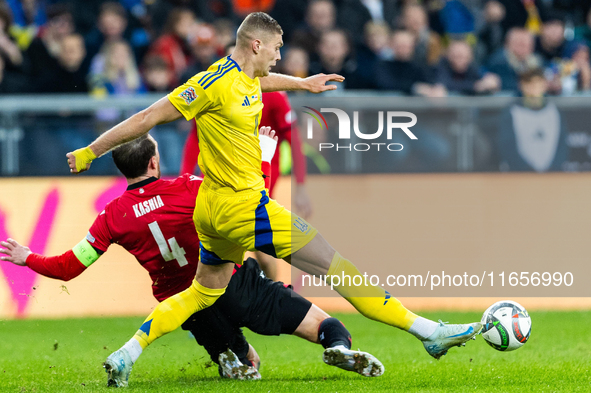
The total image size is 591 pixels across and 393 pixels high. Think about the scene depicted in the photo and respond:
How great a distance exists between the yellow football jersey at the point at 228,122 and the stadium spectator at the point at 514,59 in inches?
266

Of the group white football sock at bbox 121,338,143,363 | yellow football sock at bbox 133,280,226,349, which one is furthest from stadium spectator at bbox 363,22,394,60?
white football sock at bbox 121,338,143,363

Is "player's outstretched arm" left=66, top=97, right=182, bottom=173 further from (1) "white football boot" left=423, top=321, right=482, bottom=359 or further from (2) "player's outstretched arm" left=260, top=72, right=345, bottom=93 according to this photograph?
(1) "white football boot" left=423, top=321, right=482, bottom=359

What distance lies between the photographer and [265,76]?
17.8 feet

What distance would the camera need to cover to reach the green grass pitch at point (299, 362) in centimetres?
535

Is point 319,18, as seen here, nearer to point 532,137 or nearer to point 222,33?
point 222,33

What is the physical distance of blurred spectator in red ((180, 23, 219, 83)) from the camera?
10711mm

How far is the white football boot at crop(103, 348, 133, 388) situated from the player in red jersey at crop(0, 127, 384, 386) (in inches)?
0.6

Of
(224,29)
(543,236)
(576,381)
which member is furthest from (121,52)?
(576,381)

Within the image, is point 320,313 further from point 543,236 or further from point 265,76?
point 543,236

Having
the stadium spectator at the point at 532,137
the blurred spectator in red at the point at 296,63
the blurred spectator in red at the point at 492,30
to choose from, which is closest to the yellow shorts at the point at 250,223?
the stadium spectator at the point at 532,137

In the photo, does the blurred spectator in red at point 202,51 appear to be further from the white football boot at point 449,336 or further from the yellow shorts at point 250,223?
the white football boot at point 449,336

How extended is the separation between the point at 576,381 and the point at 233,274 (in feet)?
7.55

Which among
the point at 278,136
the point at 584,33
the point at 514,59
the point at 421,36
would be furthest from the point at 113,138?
the point at 584,33

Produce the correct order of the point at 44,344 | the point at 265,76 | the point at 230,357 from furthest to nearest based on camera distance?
the point at 44,344 → the point at 230,357 → the point at 265,76
